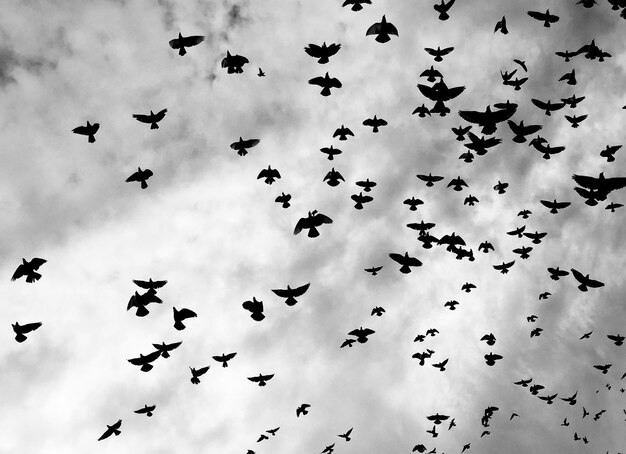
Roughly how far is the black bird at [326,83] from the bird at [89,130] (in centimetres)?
1009

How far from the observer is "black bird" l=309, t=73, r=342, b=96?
2285 centimetres

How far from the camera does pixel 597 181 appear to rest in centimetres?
1652

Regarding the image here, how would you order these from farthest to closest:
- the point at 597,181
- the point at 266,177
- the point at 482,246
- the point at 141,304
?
1. the point at 482,246
2. the point at 266,177
3. the point at 141,304
4. the point at 597,181

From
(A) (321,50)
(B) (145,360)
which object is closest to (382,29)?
(A) (321,50)

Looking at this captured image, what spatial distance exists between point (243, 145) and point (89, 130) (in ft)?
22.8

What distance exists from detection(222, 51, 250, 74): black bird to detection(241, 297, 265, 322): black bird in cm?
1045

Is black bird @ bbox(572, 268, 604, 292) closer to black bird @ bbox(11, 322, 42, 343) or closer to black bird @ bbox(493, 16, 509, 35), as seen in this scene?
black bird @ bbox(493, 16, 509, 35)

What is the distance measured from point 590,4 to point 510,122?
5410 mm

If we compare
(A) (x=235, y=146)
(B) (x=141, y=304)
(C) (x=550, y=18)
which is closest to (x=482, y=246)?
(C) (x=550, y=18)

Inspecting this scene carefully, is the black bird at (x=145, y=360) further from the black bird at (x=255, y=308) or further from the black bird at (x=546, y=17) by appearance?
the black bird at (x=546, y=17)

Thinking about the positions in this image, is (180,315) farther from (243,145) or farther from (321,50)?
(321,50)

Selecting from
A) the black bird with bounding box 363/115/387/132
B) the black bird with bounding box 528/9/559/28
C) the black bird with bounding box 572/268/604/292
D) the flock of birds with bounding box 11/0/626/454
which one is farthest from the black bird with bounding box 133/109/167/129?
the black bird with bounding box 572/268/604/292

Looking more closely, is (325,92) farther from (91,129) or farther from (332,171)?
(91,129)

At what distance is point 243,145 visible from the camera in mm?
23703
